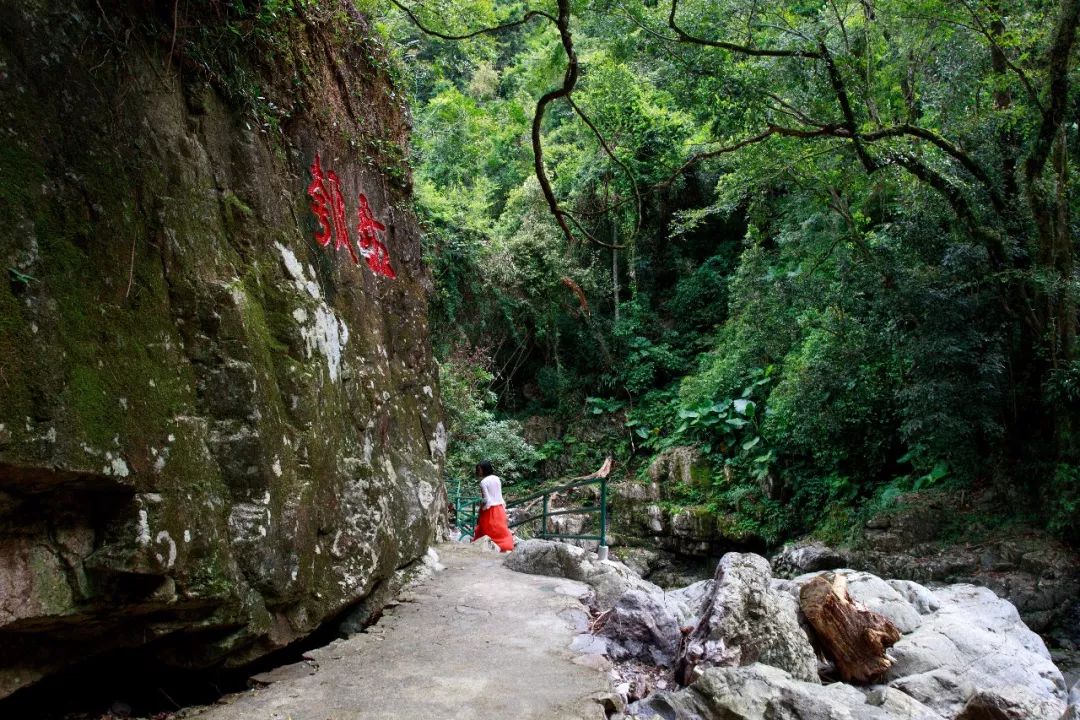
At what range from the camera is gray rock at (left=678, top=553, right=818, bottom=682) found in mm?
3693

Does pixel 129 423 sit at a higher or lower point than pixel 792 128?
lower

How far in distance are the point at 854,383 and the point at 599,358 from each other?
7.17 m

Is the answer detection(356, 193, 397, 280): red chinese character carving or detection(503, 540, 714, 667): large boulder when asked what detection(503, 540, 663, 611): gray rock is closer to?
detection(503, 540, 714, 667): large boulder

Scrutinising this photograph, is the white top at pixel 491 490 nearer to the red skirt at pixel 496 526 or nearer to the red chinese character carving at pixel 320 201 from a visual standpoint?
the red skirt at pixel 496 526

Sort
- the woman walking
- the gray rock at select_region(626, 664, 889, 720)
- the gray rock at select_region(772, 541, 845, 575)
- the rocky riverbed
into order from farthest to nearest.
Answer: the gray rock at select_region(772, 541, 845, 575), the woman walking, the rocky riverbed, the gray rock at select_region(626, 664, 889, 720)

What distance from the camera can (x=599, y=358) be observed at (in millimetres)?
16766

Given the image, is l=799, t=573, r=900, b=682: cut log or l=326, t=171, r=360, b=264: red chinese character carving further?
l=326, t=171, r=360, b=264: red chinese character carving

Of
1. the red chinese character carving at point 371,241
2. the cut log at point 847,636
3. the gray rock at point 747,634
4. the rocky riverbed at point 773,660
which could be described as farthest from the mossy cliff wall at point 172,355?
the cut log at point 847,636

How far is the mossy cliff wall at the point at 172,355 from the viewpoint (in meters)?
2.19

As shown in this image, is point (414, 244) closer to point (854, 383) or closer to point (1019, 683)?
point (1019, 683)

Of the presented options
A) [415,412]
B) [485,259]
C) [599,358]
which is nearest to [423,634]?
[415,412]

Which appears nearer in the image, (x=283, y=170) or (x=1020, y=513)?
(x=283, y=170)

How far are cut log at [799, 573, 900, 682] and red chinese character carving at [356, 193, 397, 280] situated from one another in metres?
3.64

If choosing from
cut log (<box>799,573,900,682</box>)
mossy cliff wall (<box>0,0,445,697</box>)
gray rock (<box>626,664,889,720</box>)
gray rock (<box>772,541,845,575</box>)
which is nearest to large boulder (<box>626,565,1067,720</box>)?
gray rock (<box>626,664,889,720</box>)
